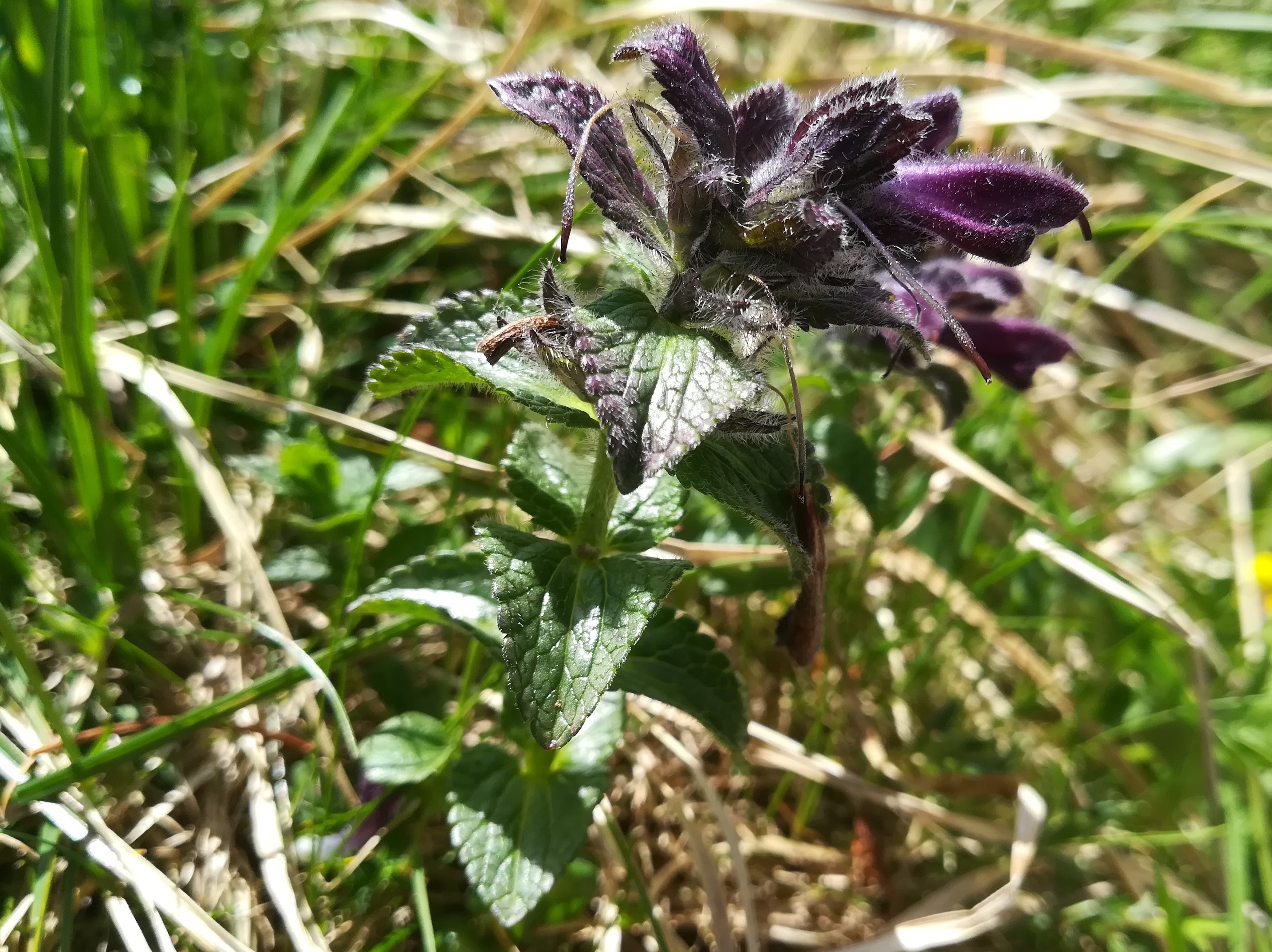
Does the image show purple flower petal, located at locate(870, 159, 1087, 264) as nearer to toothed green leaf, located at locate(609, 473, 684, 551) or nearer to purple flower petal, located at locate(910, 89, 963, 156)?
purple flower petal, located at locate(910, 89, 963, 156)

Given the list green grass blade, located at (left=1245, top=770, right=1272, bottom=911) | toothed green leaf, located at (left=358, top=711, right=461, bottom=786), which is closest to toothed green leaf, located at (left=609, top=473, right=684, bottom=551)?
toothed green leaf, located at (left=358, top=711, right=461, bottom=786)

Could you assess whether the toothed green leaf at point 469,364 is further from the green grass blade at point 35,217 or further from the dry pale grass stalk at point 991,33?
the dry pale grass stalk at point 991,33

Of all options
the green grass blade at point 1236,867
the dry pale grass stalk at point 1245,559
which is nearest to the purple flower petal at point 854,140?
the green grass blade at point 1236,867

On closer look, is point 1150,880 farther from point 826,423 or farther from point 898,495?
point 826,423

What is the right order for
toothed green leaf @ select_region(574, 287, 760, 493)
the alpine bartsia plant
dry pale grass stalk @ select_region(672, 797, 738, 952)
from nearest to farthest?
toothed green leaf @ select_region(574, 287, 760, 493) → the alpine bartsia plant → dry pale grass stalk @ select_region(672, 797, 738, 952)

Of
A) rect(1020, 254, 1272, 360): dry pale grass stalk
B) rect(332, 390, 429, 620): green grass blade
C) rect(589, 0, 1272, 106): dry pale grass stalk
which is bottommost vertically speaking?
rect(332, 390, 429, 620): green grass blade

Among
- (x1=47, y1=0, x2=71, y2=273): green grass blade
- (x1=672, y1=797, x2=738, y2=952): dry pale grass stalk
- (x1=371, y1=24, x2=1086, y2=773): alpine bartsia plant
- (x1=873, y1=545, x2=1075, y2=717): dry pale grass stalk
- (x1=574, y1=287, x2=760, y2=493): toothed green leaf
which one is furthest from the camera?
(x1=873, y1=545, x2=1075, y2=717): dry pale grass stalk
